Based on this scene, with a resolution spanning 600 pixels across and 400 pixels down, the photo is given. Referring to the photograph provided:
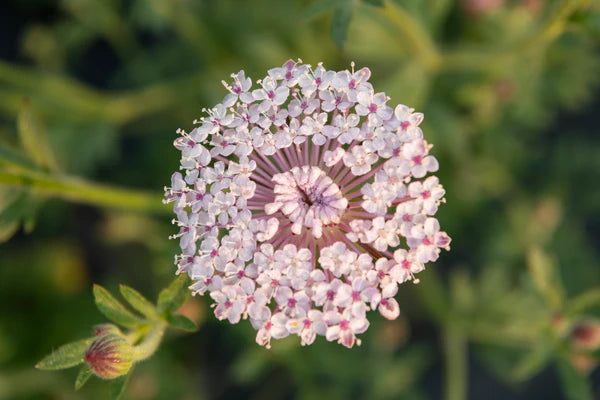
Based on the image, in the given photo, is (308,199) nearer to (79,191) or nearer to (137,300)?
(137,300)

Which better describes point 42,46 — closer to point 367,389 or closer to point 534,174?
point 367,389

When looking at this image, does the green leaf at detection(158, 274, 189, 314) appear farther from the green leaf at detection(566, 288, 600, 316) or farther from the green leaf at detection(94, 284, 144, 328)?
the green leaf at detection(566, 288, 600, 316)

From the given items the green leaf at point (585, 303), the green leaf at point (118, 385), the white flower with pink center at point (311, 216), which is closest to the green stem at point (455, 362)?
the green leaf at point (585, 303)

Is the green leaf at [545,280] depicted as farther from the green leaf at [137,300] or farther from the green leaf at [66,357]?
the green leaf at [66,357]

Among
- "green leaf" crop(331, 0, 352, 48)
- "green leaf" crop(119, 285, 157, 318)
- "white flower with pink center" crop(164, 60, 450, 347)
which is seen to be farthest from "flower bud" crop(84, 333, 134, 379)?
"green leaf" crop(331, 0, 352, 48)

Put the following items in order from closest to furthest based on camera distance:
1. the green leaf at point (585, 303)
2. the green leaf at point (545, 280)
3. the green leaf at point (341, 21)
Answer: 1. the green leaf at point (341, 21)
2. the green leaf at point (585, 303)
3. the green leaf at point (545, 280)
